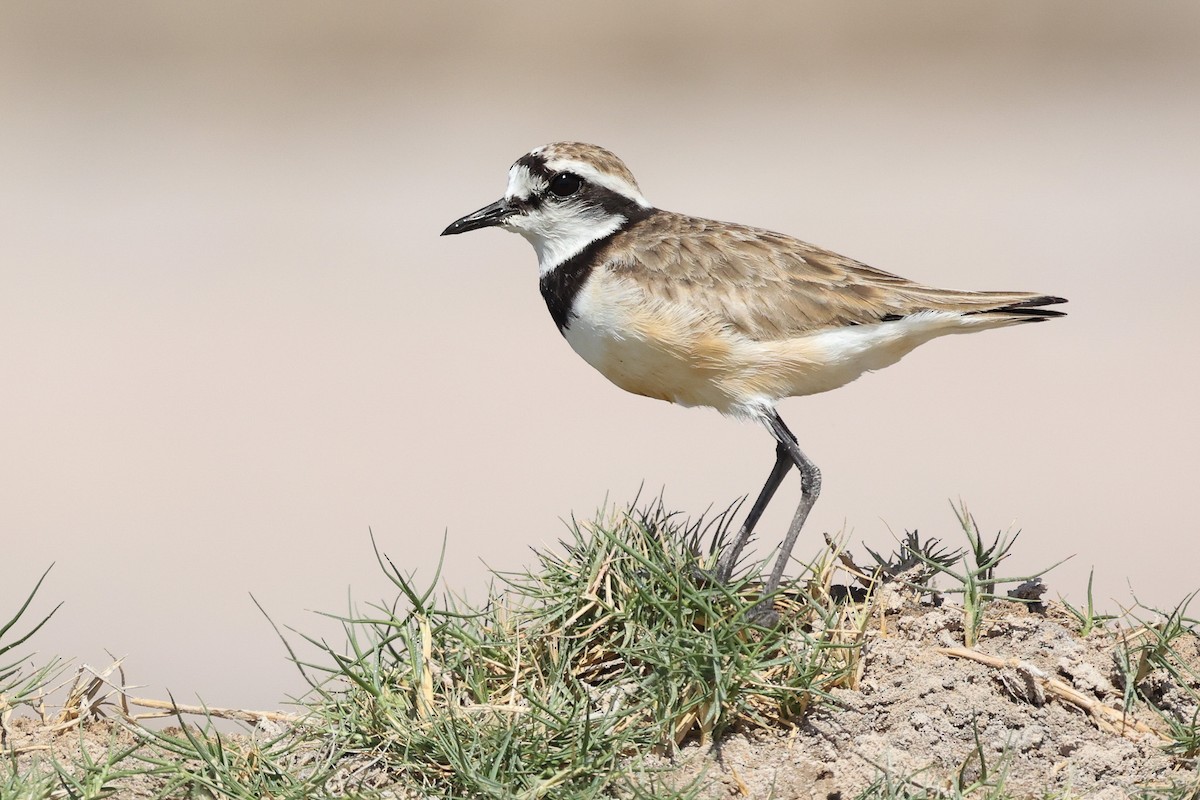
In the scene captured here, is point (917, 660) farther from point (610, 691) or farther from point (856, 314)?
point (856, 314)

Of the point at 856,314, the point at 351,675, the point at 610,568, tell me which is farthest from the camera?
the point at 856,314

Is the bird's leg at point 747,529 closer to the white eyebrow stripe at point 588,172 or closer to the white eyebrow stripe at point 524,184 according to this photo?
the white eyebrow stripe at point 588,172

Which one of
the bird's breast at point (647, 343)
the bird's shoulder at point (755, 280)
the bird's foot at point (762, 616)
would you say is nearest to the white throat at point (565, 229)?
the bird's shoulder at point (755, 280)

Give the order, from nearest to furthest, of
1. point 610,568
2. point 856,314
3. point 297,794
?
point 297,794
point 610,568
point 856,314

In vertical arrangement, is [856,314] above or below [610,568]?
above

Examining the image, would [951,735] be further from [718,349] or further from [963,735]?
[718,349]

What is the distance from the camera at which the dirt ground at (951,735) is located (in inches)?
143

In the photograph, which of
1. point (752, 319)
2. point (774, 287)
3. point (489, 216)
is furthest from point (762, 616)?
point (489, 216)

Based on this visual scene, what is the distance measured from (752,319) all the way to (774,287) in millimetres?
214

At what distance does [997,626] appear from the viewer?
4172mm

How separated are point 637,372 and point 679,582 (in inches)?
55.2

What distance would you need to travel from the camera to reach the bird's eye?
557 cm

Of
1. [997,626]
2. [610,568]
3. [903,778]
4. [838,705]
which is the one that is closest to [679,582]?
[610,568]

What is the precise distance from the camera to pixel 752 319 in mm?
5020
